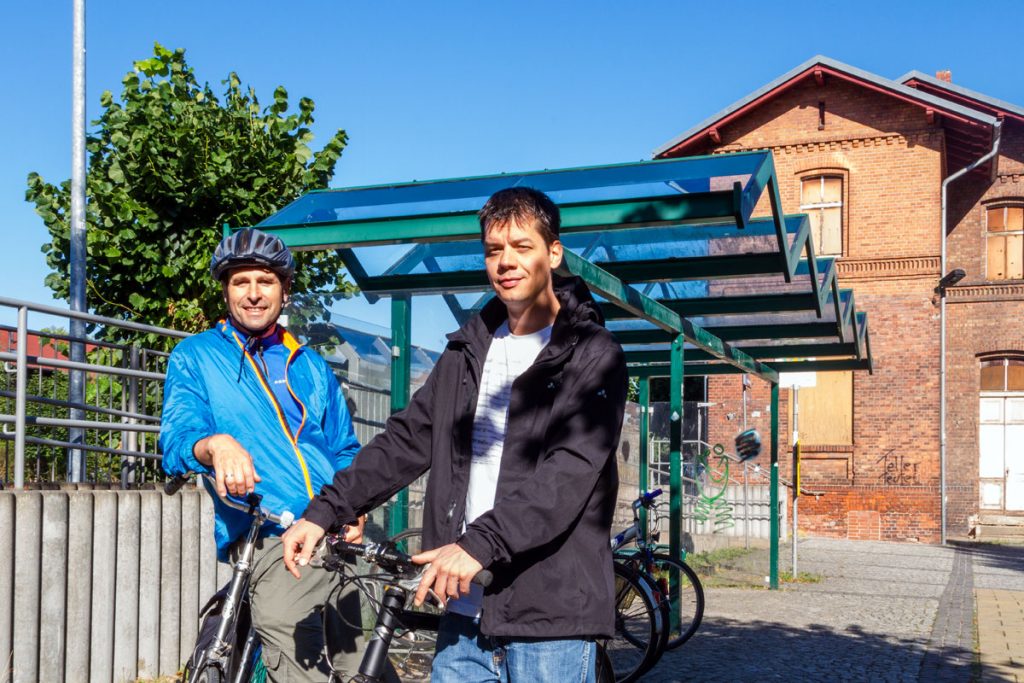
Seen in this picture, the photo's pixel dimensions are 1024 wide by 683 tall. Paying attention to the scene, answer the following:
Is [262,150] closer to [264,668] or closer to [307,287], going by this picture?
[307,287]

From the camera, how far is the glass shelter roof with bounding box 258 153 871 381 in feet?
20.7

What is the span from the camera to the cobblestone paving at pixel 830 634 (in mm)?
7605

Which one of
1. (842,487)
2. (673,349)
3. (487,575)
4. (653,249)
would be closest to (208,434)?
(487,575)

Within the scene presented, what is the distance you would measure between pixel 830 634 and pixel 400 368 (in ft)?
14.7

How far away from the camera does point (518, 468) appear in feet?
8.36

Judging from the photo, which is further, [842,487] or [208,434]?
[842,487]

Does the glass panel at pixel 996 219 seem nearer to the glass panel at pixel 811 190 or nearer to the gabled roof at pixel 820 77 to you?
the gabled roof at pixel 820 77

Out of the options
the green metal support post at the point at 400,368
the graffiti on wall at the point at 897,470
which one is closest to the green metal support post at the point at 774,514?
the green metal support post at the point at 400,368

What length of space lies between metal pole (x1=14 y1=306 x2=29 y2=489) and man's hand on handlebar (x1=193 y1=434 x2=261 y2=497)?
10.6ft

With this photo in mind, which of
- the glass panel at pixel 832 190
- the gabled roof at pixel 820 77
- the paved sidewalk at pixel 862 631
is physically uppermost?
the gabled roof at pixel 820 77

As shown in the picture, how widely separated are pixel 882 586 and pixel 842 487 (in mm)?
11725

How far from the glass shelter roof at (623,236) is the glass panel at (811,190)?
16.6 metres

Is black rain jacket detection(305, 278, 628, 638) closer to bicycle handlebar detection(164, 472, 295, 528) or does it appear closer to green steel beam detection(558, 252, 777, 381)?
bicycle handlebar detection(164, 472, 295, 528)

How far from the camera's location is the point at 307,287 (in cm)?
928
